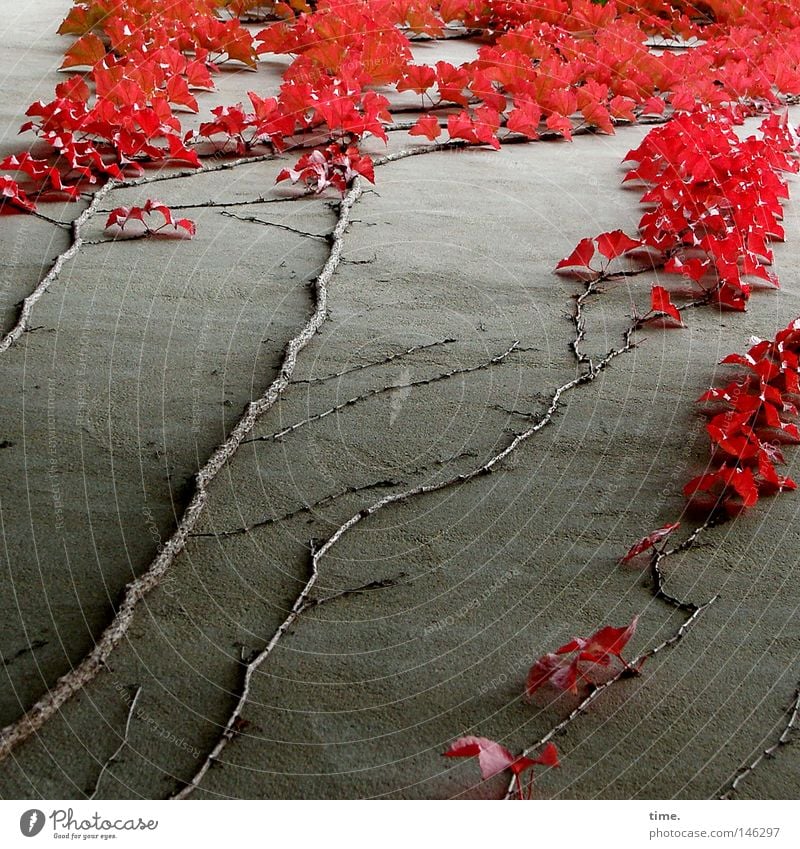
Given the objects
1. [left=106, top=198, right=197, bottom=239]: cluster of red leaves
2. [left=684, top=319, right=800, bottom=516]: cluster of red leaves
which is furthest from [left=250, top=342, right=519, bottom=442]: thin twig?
[left=106, top=198, right=197, bottom=239]: cluster of red leaves

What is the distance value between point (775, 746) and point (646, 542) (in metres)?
0.33

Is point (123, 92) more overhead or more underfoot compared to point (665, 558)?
more overhead

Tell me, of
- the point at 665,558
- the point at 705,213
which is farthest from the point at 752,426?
the point at 705,213

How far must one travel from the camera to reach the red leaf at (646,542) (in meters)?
1.28

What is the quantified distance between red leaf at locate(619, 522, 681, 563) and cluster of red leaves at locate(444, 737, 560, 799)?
0.36m

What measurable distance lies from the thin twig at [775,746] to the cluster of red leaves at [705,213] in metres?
1.01

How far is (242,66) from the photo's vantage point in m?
3.65

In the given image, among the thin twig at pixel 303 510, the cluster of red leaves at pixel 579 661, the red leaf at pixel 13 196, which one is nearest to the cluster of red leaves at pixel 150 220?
the red leaf at pixel 13 196

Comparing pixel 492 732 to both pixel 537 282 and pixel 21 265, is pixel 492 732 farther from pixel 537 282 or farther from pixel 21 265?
pixel 21 265

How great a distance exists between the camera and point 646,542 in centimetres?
128

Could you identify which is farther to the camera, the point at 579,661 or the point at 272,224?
the point at 272,224

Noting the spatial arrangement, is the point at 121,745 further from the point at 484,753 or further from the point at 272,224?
the point at 272,224
